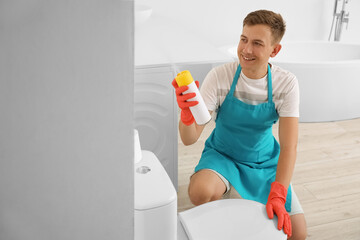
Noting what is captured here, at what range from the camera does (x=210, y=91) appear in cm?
142

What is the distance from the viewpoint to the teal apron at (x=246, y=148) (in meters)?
1.43

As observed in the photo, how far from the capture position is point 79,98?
0.23 meters

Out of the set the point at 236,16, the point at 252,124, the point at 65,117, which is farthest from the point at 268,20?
the point at 236,16

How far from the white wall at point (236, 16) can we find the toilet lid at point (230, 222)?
7.25ft

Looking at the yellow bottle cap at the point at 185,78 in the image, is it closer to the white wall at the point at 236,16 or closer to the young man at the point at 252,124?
the young man at the point at 252,124

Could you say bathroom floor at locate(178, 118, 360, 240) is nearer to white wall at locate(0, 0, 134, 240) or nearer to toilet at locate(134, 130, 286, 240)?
toilet at locate(134, 130, 286, 240)

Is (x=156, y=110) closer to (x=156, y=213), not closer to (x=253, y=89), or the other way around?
(x=253, y=89)

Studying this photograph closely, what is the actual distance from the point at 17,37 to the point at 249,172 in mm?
1332

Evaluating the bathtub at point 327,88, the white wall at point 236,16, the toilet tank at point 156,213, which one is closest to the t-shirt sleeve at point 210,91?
the toilet tank at point 156,213

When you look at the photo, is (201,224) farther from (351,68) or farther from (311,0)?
(311,0)

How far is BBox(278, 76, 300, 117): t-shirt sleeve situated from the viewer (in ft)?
4.52

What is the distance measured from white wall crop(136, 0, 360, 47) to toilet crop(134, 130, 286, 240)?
223cm

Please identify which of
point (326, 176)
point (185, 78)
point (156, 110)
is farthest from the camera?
point (326, 176)

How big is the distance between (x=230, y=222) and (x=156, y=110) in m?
0.73
